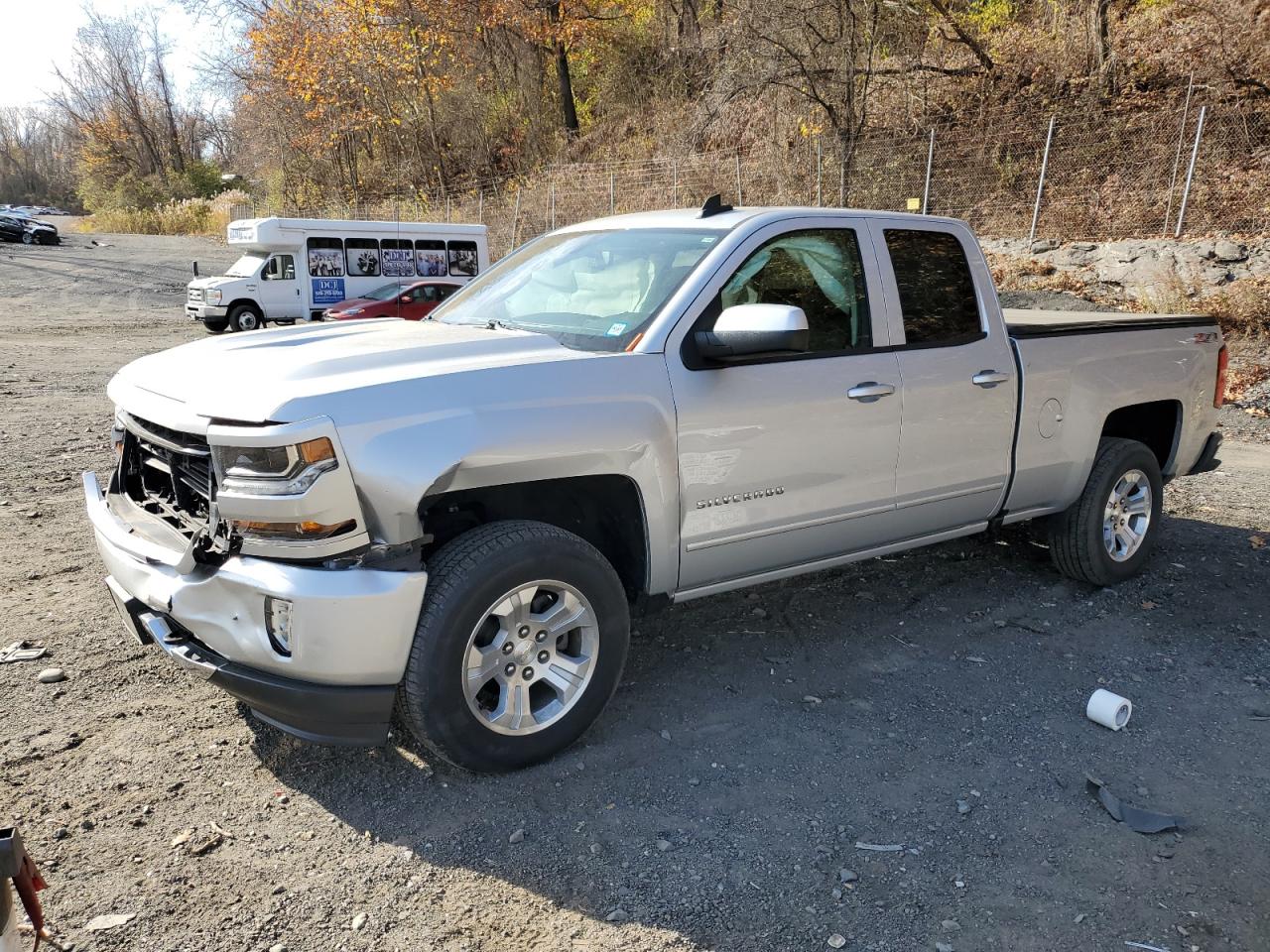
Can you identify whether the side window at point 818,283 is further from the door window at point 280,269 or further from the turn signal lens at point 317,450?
the door window at point 280,269

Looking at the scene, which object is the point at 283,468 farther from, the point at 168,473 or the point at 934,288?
the point at 934,288

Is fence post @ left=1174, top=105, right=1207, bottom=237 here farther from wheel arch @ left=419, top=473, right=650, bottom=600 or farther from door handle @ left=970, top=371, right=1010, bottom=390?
wheel arch @ left=419, top=473, right=650, bottom=600

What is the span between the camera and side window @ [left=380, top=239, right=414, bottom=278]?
21.9m

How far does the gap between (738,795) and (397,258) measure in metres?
20.6

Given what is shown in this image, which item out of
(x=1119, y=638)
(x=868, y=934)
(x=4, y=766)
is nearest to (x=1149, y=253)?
(x=1119, y=638)

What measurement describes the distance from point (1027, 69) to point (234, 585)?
771 inches

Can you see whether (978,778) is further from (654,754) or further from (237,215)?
(237,215)

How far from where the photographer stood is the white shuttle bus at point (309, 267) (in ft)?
67.3

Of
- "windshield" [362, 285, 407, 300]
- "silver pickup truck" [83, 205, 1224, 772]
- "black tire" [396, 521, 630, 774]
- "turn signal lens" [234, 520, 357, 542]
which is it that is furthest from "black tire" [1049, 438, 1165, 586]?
"windshield" [362, 285, 407, 300]

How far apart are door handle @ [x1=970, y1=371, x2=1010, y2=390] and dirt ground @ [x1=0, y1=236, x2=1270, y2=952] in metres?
1.21

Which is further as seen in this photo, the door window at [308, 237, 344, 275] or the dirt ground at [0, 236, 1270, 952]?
the door window at [308, 237, 344, 275]

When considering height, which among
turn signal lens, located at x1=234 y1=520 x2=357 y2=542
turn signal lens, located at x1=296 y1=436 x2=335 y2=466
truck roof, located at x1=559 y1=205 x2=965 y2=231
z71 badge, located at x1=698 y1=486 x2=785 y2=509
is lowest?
z71 badge, located at x1=698 y1=486 x2=785 y2=509

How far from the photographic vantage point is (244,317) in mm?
20703

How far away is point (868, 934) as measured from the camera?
2639 millimetres
